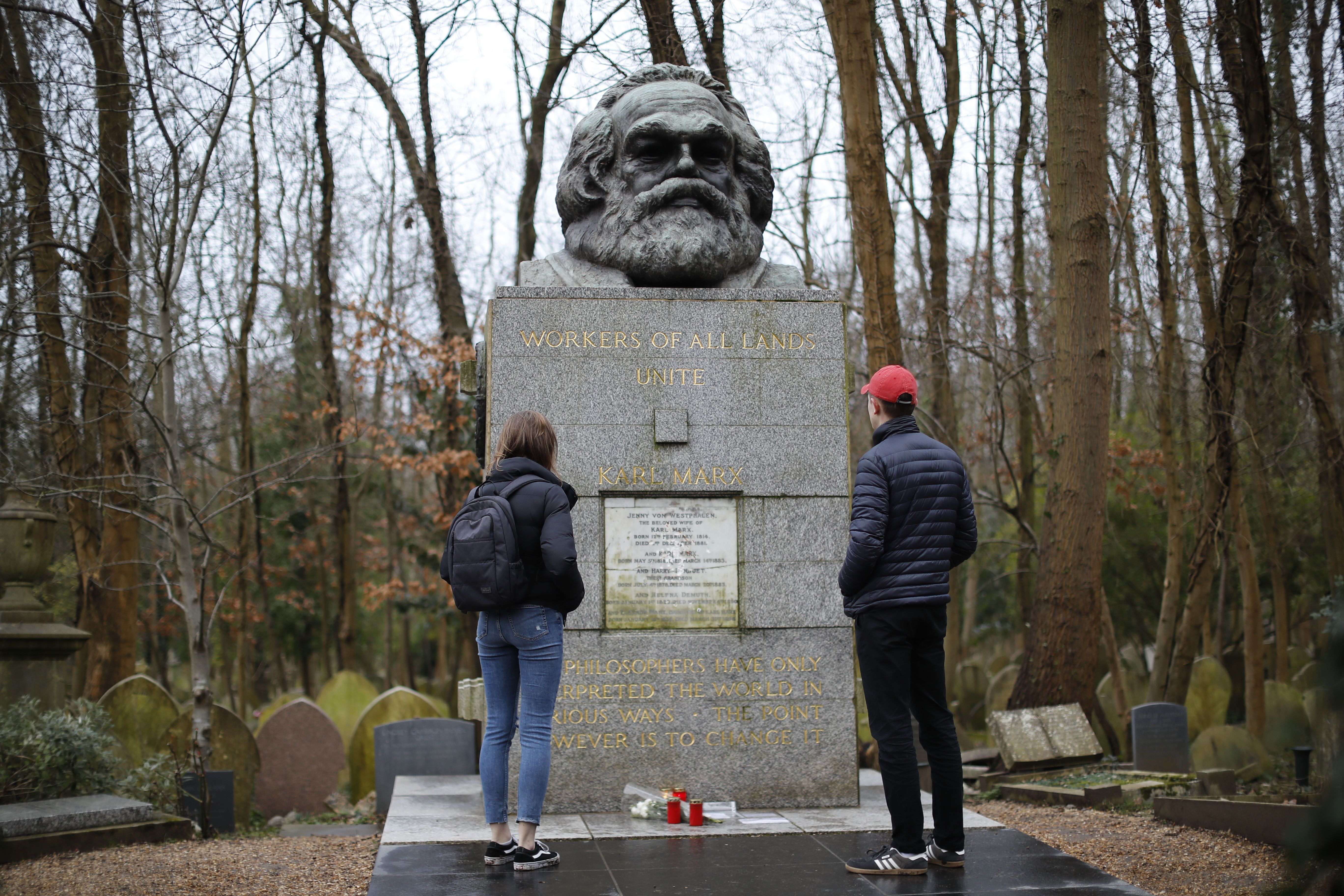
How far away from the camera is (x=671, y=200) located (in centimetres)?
679

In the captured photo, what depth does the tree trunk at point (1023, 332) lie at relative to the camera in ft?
48.3

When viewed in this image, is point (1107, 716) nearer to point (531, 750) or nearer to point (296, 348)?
point (531, 750)

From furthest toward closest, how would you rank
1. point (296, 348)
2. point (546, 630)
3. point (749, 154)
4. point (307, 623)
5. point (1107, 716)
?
1. point (307, 623)
2. point (296, 348)
3. point (1107, 716)
4. point (749, 154)
5. point (546, 630)

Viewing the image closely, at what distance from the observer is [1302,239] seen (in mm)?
12047

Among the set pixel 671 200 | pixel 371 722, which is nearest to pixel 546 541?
pixel 671 200

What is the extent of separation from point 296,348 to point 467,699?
572 inches

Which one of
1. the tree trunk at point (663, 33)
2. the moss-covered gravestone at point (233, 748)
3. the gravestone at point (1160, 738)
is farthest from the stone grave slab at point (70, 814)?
the tree trunk at point (663, 33)

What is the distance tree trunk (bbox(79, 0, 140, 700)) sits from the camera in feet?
41.4

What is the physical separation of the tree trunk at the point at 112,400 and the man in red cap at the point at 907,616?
968 centimetres

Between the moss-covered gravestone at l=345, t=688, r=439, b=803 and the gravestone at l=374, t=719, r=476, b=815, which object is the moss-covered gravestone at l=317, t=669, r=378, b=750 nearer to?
the moss-covered gravestone at l=345, t=688, r=439, b=803

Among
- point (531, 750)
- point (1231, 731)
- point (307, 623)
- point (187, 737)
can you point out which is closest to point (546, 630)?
point (531, 750)

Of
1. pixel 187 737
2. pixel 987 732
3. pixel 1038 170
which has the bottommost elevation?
pixel 987 732

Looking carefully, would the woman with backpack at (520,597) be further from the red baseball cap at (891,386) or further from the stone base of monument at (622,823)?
the red baseball cap at (891,386)

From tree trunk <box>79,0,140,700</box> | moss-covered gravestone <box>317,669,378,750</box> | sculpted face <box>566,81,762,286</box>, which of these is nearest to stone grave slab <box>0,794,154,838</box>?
sculpted face <box>566,81,762,286</box>
